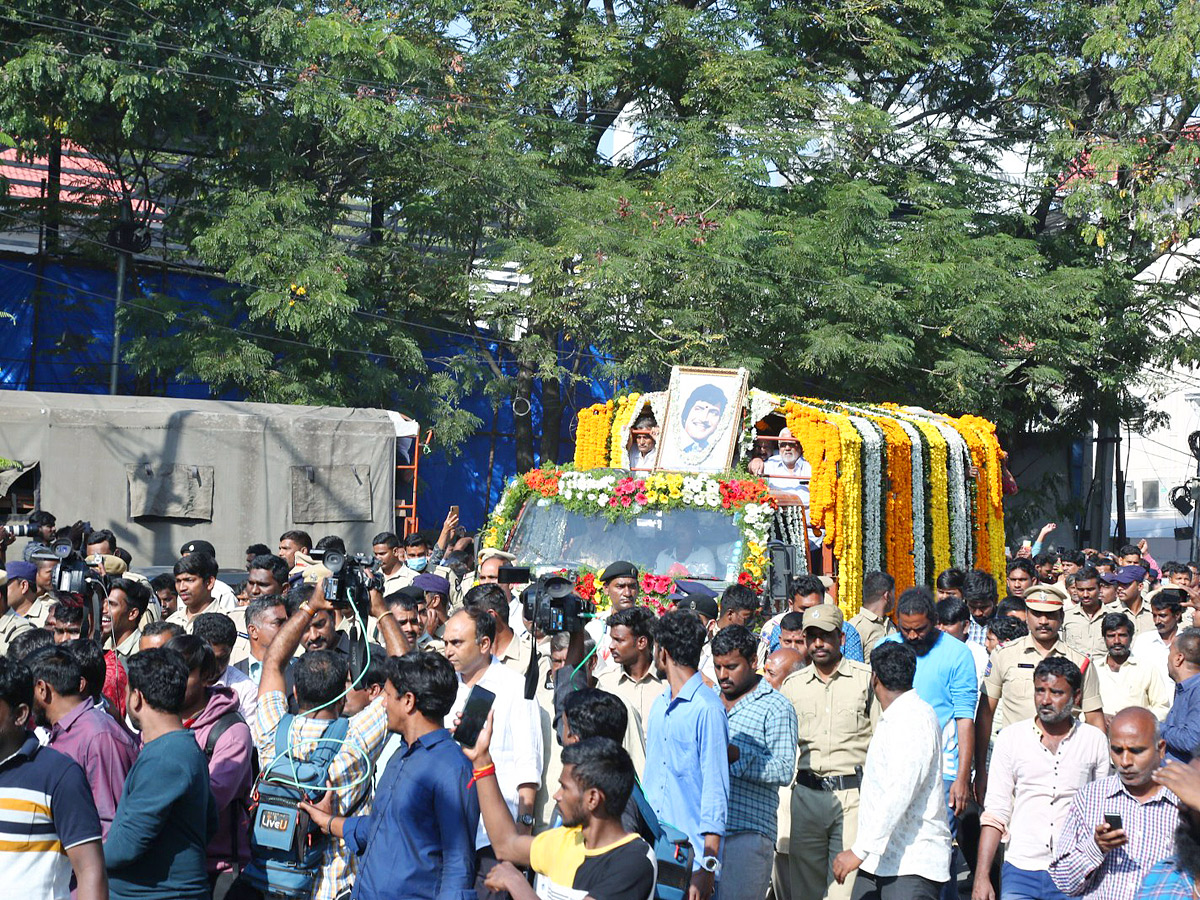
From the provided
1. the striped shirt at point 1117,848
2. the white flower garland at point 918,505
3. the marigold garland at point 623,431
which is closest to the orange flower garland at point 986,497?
the white flower garland at point 918,505

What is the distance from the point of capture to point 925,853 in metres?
5.93

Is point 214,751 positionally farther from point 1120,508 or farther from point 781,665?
point 1120,508

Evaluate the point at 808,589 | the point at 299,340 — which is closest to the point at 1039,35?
the point at 299,340

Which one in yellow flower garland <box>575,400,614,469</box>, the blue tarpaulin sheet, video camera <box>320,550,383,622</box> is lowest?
video camera <box>320,550,383,622</box>

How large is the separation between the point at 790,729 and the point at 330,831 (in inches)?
81.1

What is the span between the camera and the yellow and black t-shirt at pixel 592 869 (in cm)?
418

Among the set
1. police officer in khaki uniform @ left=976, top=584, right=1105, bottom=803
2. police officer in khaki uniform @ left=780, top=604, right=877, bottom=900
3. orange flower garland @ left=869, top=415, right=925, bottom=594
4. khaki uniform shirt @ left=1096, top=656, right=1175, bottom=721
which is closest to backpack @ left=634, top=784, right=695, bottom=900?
police officer in khaki uniform @ left=780, top=604, right=877, bottom=900

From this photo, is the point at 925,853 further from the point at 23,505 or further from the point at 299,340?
the point at 299,340

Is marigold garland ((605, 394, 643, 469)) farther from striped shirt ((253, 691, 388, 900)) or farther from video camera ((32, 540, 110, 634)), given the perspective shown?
striped shirt ((253, 691, 388, 900))

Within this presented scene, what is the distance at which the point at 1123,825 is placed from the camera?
4.96 meters

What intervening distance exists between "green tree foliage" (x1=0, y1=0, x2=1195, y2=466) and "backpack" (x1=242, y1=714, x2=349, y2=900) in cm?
1443

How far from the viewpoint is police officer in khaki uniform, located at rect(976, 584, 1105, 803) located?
8.11 metres

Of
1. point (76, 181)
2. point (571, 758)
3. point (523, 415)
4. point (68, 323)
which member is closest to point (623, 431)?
point (571, 758)

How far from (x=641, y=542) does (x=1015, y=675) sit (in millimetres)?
4116
